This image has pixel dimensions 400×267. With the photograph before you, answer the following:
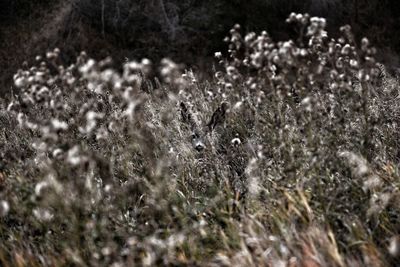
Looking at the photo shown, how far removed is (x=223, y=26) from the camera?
10.5 m

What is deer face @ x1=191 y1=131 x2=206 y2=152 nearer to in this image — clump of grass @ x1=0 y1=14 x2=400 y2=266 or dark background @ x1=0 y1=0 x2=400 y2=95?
clump of grass @ x1=0 y1=14 x2=400 y2=266

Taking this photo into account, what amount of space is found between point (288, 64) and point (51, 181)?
2056mm

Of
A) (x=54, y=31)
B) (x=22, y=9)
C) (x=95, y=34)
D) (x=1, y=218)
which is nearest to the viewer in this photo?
(x=1, y=218)

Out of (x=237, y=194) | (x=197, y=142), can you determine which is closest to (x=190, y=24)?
(x=197, y=142)

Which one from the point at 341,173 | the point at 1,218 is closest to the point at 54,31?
the point at 1,218

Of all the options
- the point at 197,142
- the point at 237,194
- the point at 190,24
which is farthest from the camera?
the point at 190,24

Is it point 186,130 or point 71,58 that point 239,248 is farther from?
point 71,58

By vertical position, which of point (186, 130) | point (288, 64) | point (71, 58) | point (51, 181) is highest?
point (288, 64)

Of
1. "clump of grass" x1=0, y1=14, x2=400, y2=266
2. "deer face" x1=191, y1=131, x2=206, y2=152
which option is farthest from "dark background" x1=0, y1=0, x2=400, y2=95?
"clump of grass" x1=0, y1=14, x2=400, y2=266

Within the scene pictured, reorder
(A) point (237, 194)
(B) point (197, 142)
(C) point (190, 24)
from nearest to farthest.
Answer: (A) point (237, 194) < (B) point (197, 142) < (C) point (190, 24)

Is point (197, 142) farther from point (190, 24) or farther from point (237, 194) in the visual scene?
point (190, 24)

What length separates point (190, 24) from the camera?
1075 centimetres

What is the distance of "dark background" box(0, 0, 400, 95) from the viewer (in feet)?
34.3

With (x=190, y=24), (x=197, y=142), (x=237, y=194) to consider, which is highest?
(x=237, y=194)
